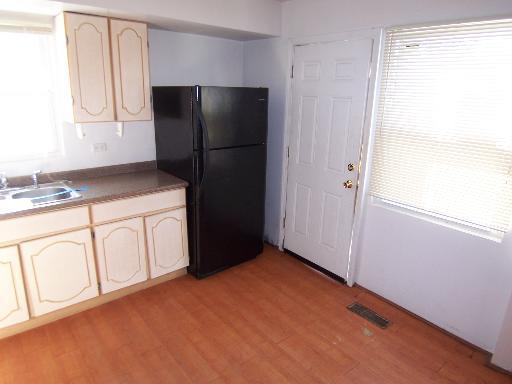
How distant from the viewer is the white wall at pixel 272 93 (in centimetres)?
320

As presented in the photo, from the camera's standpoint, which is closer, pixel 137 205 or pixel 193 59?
pixel 137 205

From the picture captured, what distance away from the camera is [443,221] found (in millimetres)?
2299

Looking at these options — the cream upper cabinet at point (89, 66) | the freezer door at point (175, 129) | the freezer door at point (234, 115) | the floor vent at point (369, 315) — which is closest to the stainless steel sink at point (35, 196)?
the cream upper cabinet at point (89, 66)

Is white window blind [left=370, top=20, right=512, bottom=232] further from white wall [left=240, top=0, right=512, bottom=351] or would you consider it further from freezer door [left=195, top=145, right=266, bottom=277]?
freezer door [left=195, top=145, right=266, bottom=277]

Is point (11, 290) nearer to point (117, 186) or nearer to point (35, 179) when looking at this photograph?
point (35, 179)

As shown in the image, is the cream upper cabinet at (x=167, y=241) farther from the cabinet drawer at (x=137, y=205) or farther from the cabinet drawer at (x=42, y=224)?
the cabinet drawer at (x=42, y=224)

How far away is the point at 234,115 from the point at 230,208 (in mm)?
779

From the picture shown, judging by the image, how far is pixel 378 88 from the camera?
8.17 ft

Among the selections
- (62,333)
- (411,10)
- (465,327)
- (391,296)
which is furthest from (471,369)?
(62,333)

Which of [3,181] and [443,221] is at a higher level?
[3,181]

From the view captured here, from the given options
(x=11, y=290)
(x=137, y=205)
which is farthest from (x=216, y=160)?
(x=11, y=290)

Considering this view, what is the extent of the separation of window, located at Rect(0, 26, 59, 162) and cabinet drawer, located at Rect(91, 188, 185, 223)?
2.39 feet

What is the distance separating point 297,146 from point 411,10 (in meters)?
1.35

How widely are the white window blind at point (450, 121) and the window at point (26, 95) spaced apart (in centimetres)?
247
